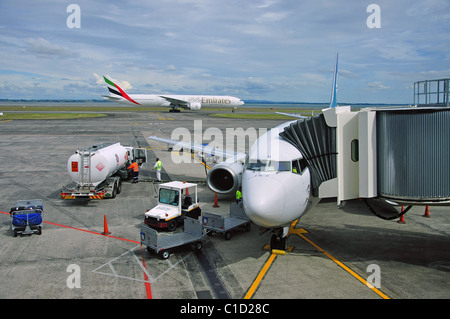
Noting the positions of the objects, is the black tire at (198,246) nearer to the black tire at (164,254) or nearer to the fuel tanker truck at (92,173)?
the black tire at (164,254)

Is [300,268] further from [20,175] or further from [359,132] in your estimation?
[20,175]

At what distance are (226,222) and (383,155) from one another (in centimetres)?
755

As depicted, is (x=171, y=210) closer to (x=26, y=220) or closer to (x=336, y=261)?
(x=26, y=220)

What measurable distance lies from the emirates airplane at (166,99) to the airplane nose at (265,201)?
326 feet

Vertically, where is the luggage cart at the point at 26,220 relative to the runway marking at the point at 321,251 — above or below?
above

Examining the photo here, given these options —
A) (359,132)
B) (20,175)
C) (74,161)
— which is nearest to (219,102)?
(20,175)

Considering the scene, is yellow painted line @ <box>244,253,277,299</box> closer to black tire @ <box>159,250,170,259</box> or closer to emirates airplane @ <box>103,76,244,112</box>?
black tire @ <box>159,250,170,259</box>

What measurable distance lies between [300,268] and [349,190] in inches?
130

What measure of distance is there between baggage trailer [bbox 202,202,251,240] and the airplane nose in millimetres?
4123

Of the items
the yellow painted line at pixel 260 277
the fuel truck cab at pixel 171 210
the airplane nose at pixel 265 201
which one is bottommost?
the yellow painted line at pixel 260 277

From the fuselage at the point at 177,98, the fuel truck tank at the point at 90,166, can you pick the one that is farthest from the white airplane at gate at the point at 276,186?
the fuselage at the point at 177,98

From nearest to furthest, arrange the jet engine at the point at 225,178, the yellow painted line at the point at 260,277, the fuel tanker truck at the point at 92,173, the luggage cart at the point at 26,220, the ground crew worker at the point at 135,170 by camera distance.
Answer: the yellow painted line at the point at 260,277 < the luggage cart at the point at 26,220 < the jet engine at the point at 225,178 < the fuel tanker truck at the point at 92,173 < the ground crew worker at the point at 135,170

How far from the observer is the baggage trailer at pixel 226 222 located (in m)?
16.6
